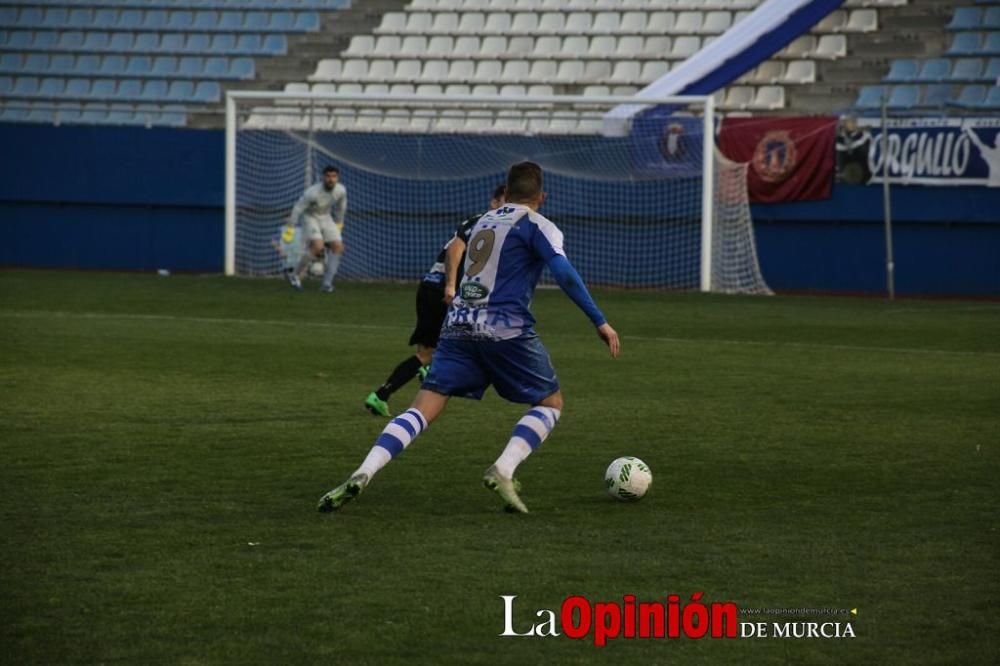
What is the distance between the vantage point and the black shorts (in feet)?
39.9

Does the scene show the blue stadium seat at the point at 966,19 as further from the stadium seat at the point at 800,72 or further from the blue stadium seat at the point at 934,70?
the stadium seat at the point at 800,72

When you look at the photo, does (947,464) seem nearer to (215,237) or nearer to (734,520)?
(734,520)

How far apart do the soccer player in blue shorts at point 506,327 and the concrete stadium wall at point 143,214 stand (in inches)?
744

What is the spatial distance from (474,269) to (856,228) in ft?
62.8

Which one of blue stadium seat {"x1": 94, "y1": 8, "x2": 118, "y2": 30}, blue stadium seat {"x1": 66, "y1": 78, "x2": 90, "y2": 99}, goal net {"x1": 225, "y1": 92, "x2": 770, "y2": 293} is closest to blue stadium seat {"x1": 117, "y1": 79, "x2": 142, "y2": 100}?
blue stadium seat {"x1": 66, "y1": 78, "x2": 90, "y2": 99}

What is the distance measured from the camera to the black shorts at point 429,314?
12.2m

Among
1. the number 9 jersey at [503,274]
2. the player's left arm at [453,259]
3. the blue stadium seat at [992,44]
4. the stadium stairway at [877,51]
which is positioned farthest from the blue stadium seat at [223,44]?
the number 9 jersey at [503,274]

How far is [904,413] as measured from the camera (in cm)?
1216

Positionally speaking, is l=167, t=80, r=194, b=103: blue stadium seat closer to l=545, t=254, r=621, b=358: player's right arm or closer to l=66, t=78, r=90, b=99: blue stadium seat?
l=66, t=78, r=90, b=99: blue stadium seat

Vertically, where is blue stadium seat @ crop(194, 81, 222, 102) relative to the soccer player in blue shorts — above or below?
above

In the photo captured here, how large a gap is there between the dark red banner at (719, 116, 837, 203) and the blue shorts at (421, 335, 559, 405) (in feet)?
61.6

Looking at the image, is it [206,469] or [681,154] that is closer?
[206,469]

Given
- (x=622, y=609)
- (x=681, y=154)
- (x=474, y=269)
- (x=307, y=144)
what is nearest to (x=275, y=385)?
(x=474, y=269)

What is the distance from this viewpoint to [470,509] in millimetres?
8117
